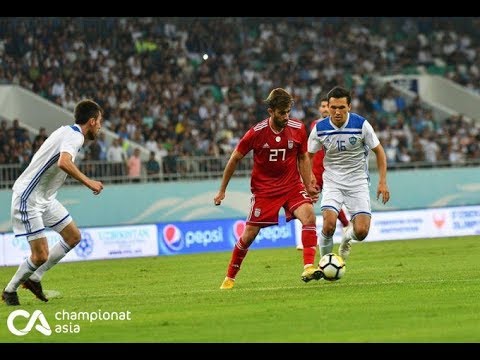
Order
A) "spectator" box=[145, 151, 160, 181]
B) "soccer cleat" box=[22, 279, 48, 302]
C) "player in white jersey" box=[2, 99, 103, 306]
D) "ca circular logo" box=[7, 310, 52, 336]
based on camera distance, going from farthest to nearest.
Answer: "spectator" box=[145, 151, 160, 181] < "soccer cleat" box=[22, 279, 48, 302] < "player in white jersey" box=[2, 99, 103, 306] < "ca circular logo" box=[7, 310, 52, 336]

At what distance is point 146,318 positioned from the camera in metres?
12.3

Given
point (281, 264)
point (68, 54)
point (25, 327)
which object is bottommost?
point (281, 264)

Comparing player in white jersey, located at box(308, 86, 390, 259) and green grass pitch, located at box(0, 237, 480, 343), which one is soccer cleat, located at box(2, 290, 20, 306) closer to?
green grass pitch, located at box(0, 237, 480, 343)

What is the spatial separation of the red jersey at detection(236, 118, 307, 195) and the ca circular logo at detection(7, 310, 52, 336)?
12.9 feet

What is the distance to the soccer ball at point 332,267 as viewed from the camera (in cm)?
1539

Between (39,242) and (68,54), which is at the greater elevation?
(68,54)

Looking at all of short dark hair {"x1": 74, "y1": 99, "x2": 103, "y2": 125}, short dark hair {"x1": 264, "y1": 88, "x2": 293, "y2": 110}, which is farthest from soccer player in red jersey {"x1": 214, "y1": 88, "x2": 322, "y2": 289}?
short dark hair {"x1": 74, "y1": 99, "x2": 103, "y2": 125}

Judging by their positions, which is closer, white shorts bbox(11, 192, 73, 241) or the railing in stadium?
white shorts bbox(11, 192, 73, 241)

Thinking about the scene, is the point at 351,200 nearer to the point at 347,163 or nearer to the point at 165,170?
the point at 347,163

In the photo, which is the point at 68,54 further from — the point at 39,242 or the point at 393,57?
the point at 39,242

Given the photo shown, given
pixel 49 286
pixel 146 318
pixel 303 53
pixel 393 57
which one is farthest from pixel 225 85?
pixel 146 318

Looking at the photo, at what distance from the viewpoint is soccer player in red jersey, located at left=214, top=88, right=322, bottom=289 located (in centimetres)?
1544

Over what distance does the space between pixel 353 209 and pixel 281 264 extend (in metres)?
5.58

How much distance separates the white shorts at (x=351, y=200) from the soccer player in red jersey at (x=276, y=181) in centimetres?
31
